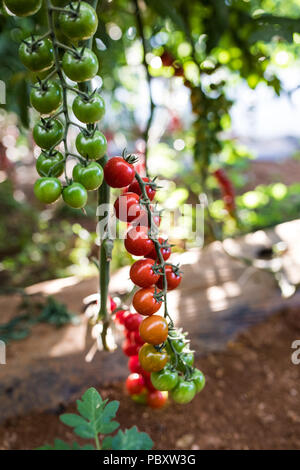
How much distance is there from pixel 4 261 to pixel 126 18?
67.8 inches

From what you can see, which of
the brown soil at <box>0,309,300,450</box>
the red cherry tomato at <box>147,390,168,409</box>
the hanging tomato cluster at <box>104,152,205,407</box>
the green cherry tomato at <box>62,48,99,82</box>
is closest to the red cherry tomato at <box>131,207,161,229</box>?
the hanging tomato cluster at <box>104,152,205,407</box>

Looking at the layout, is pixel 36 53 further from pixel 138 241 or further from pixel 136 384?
pixel 136 384

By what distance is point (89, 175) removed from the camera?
0.52m

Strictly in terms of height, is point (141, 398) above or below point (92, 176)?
below

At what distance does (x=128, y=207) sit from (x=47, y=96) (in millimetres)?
205

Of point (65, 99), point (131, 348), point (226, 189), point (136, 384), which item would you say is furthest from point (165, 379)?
point (226, 189)

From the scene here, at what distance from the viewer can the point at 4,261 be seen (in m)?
2.62

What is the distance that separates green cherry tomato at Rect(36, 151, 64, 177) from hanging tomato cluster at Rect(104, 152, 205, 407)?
0.09m

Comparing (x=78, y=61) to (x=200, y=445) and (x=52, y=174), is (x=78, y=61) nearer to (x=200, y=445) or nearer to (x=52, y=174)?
(x=52, y=174)

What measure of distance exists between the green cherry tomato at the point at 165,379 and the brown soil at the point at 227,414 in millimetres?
399

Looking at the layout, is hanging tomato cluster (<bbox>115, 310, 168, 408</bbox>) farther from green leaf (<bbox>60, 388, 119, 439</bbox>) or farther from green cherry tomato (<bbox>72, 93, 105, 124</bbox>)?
green cherry tomato (<bbox>72, 93, 105, 124</bbox>)

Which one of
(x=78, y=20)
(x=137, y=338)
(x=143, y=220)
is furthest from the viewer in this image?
(x=137, y=338)

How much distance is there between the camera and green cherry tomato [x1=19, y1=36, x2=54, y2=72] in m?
0.49

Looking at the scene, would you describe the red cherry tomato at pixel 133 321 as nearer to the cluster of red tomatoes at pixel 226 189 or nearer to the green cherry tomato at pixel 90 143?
the green cherry tomato at pixel 90 143
